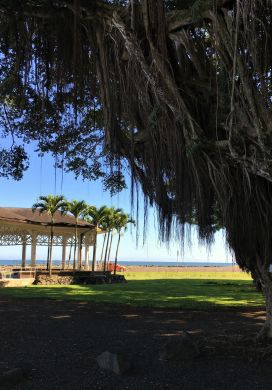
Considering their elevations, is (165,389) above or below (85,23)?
below

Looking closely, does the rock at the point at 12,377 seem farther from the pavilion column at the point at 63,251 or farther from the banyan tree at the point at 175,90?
the pavilion column at the point at 63,251

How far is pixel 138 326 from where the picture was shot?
9.88 m

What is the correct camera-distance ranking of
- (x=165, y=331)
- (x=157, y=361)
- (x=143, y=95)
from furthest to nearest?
(x=165, y=331), (x=157, y=361), (x=143, y=95)

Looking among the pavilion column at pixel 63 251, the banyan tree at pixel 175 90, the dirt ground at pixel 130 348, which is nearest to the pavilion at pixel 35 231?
the pavilion column at pixel 63 251

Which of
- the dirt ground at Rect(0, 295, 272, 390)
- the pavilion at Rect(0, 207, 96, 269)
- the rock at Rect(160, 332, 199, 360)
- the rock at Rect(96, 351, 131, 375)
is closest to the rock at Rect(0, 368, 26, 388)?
the dirt ground at Rect(0, 295, 272, 390)

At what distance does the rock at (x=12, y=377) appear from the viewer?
195 inches

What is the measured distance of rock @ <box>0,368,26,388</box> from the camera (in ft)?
16.3

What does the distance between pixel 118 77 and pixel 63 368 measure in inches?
157

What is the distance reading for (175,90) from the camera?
5.35m

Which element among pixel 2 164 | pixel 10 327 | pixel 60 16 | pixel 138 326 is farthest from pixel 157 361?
pixel 2 164

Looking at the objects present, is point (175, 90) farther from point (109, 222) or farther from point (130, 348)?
point (109, 222)

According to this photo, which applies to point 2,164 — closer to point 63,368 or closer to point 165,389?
point 63,368

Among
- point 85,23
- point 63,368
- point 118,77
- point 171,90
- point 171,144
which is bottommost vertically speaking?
point 63,368

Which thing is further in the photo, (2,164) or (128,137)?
(2,164)
